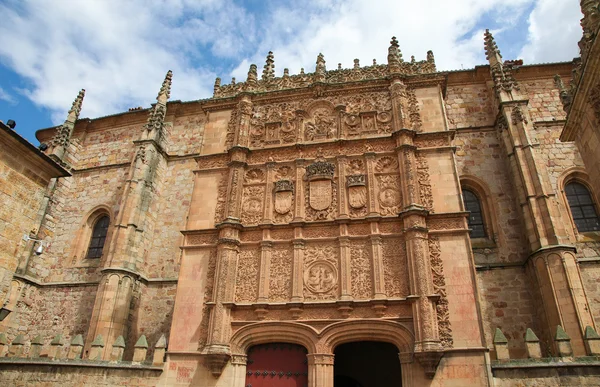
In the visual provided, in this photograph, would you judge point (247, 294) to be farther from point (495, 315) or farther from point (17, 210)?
point (495, 315)

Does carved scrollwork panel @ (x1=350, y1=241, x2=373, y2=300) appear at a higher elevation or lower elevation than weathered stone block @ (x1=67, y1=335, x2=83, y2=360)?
higher

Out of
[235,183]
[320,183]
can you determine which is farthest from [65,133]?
[320,183]

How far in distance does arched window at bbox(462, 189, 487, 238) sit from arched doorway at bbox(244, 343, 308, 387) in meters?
8.01

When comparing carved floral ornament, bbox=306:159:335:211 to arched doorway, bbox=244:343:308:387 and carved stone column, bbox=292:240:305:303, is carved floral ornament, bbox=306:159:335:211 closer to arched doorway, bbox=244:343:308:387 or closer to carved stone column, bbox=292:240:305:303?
carved stone column, bbox=292:240:305:303

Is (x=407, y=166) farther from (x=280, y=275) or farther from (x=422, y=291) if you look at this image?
(x=280, y=275)

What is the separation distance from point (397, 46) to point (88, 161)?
15.6 meters

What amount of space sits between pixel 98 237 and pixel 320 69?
12.3m

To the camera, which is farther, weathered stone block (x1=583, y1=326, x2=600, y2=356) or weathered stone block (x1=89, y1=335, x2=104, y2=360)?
weathered stone block (x1=89, y1=335, x2=104, y2=360)

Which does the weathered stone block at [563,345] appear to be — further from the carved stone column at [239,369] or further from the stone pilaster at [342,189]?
the carved stone column at [239,369]

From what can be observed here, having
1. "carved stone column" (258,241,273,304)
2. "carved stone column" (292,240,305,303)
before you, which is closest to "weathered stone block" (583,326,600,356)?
"carved stone column" (292,240,305,303)

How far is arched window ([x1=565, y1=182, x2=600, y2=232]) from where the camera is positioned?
568 inches

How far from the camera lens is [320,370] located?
10.5 meters

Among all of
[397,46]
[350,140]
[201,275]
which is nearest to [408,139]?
[350,140]

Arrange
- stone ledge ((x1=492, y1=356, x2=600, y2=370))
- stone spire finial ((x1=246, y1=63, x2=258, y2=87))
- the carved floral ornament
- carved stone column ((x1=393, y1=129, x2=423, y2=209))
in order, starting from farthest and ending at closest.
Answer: stone spire finial ((x1=246, y1=63, x2=258, y2=87)) < the carved floral ornament < carved stone column ((x1=393, y1=129, x2=423, y2=209)) < stone ledge ((x1=492, y1=356, x2=600, y2=370))
